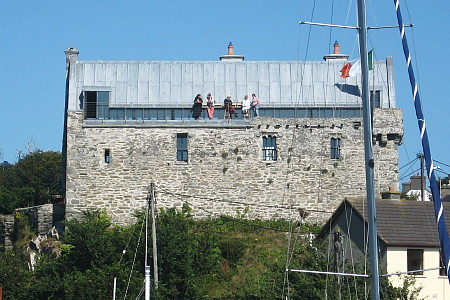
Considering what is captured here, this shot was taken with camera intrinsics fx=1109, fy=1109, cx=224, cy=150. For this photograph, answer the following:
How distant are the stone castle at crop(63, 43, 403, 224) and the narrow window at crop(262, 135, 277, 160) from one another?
0.15ft

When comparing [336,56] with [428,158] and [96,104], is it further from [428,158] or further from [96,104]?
[428,158]

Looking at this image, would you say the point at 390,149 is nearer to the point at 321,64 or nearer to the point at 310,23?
the point at 321,64

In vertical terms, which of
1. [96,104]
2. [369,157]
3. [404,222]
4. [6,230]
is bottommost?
[404,222]

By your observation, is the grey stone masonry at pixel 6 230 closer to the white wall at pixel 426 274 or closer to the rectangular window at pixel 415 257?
the white wall at pixel 426 274

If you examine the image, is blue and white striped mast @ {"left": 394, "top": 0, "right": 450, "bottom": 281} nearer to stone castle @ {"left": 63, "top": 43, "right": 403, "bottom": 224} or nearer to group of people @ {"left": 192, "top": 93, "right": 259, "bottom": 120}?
stone castle @ {"left": 63, "top": 43, "right": 403, "bottom": 224}

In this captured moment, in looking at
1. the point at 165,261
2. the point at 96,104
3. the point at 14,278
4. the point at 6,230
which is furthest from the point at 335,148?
the point at 6,230

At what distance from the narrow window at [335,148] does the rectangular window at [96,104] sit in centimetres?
1049

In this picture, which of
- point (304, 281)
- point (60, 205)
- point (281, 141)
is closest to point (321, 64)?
point (281, 141)

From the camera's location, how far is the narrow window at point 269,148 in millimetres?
50969

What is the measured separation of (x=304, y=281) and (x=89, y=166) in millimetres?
16449

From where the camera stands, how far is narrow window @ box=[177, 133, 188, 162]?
50750 millimetres

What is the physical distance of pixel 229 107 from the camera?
5134 centimetres

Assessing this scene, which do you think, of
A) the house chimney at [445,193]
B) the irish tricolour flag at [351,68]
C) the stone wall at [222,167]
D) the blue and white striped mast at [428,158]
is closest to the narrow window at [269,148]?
the stone wall at [222,167]

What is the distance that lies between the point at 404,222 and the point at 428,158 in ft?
53.8
